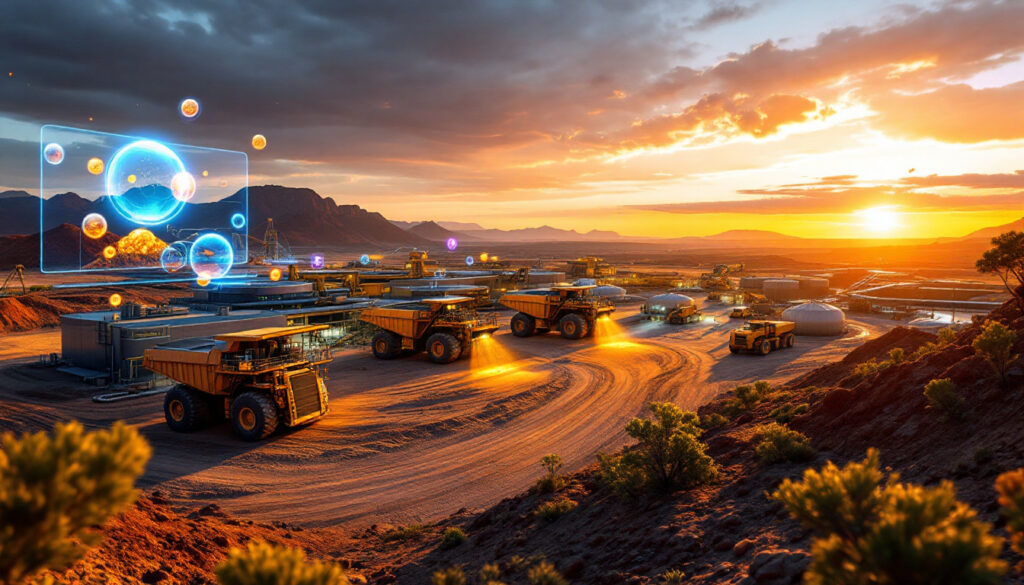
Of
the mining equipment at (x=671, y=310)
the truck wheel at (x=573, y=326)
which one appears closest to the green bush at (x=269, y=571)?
the truck wheel at (x=573, y=326)

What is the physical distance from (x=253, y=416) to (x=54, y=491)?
16.8 m

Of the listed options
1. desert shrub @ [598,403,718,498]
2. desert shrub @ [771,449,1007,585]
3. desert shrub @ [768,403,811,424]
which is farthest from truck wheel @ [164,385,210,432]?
desert shrub @ [771,449,1007,585]

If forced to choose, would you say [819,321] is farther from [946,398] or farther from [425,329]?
[946,398]

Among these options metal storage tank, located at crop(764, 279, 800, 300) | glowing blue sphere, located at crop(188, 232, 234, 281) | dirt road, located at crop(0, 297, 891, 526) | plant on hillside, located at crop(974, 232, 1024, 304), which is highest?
glowing blue sphere, located at crop(188, 232, 234, 281)

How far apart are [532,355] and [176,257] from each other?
130m

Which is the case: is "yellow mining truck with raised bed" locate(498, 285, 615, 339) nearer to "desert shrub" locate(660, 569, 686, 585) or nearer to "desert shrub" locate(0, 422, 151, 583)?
"desert shrub" locate(660, 569, 686, 585)

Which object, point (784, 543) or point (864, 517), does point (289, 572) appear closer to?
point (864, 517)

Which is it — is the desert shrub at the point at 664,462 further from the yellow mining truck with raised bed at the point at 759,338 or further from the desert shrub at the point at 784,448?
the yellow mining truck with raised bed at the point at 759,338

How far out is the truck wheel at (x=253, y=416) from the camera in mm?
18359

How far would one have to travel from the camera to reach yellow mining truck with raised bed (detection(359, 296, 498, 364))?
3181cm

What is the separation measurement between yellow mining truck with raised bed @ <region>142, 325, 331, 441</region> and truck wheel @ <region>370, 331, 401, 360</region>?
477 inches

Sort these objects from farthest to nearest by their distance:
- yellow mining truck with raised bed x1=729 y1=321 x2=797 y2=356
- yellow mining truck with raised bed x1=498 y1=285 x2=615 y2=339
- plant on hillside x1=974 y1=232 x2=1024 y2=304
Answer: yellow mining truck with raised bed x1=498 y1=285 x2=615 y2=339, yellow mining truck with raised bed x1=729 y1=321 x2=797 y2=356, plant on hillside x1=974 y1=232 x2=1024 y2=304

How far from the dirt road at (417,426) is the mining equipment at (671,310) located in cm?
1348

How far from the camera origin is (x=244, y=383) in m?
19.5
